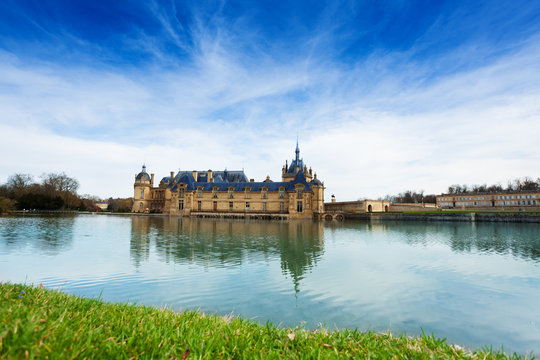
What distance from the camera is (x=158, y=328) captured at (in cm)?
329

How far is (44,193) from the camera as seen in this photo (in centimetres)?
6241

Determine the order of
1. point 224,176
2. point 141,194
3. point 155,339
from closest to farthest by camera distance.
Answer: point 155,339
point 224,176
point 141,194

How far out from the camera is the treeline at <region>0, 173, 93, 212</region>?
57.4 m

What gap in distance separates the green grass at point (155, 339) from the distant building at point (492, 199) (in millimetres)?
64345

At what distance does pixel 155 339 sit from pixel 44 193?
74.1m

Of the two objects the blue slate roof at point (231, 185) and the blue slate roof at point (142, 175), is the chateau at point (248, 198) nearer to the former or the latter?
the blue slate roof at point (231, 185)

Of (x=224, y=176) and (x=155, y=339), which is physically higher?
(x=224, y=176)

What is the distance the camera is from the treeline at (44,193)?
5741cm

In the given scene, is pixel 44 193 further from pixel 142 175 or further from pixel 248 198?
pixel 248 198

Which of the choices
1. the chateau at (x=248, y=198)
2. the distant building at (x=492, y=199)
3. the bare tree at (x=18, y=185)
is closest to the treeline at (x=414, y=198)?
the distant building at (x=492, y=199)

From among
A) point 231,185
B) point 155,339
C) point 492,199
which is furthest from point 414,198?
point 155,339

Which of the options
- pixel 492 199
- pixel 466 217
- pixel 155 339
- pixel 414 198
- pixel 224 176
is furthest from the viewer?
pixel 414 198

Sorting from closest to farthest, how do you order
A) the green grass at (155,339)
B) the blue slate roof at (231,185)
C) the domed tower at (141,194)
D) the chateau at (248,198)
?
the green grass at (155,339) < the chateau at (248,198) < the blue slate roof at (231,185) < the domed tower at (141,194)

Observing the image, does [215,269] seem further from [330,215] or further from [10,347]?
[330,215]
